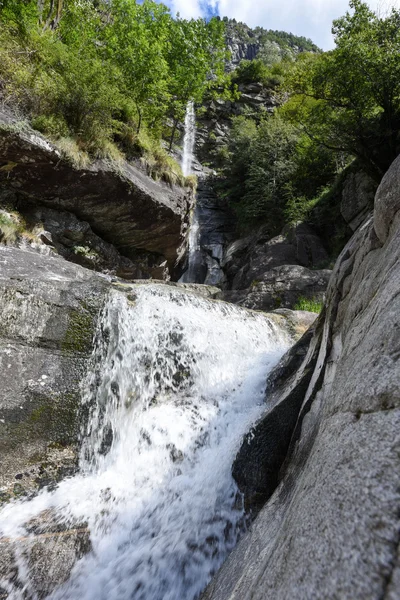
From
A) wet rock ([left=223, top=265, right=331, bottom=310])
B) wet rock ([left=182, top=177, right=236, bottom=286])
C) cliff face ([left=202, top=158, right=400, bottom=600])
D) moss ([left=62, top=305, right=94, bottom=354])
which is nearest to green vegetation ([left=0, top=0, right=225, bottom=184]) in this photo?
wet rock ([left=223, top=265, right=331, bottom=310])

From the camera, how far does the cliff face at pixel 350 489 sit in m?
0.86

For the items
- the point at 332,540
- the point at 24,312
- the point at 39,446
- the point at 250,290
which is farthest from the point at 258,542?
the point at 250,290

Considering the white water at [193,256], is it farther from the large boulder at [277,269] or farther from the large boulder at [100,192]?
the large boulder at [100,192]

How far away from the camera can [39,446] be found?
3848 millimetres

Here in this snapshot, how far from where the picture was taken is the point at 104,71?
9.16 metres

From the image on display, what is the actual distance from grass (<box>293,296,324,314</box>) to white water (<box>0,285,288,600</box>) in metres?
2.84

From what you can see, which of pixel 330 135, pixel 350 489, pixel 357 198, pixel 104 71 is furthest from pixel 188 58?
pixel 350 489

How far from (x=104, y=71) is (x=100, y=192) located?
3.29m

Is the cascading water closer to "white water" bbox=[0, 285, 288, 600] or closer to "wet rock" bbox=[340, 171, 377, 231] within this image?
"wet rock" bbox=[340, 171, 377, 231]

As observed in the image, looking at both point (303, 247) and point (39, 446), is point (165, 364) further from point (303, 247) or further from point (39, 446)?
point (303, 247)

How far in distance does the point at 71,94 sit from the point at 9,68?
57.1 inches

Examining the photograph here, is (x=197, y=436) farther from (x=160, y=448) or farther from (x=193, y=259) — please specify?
(x=193, y=259)

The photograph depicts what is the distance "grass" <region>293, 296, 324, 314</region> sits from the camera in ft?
29.8

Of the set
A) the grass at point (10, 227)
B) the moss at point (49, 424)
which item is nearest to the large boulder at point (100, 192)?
the grass at point (10, 227)
